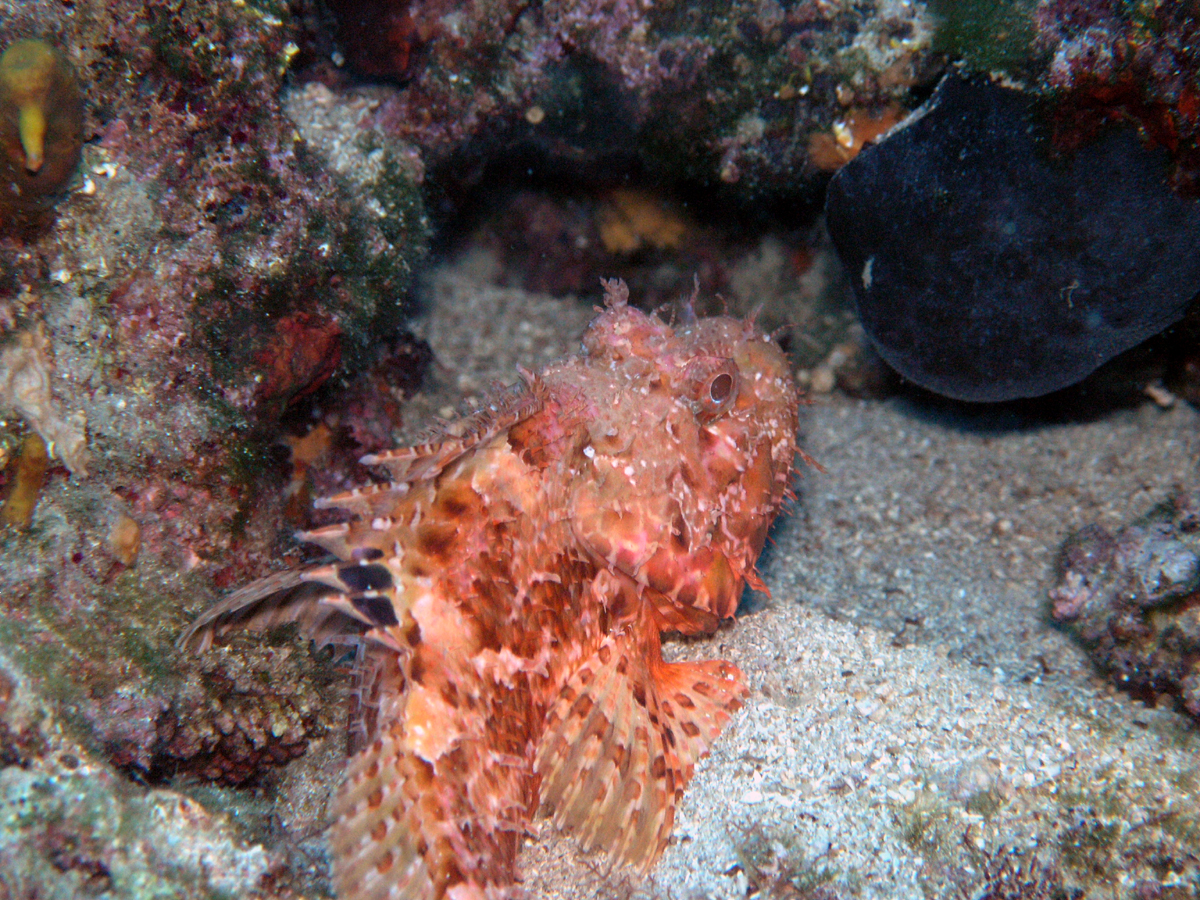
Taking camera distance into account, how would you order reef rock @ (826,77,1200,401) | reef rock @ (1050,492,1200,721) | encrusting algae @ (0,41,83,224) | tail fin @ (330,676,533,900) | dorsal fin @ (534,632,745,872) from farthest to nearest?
reef rock @ (826,77,1200,401) → reef rock @ (1050,492,1200,721) → dorsal fin @ (534,632,745,872) → encrusting algae @ (0,41,83,224) → tail fin @ (330,676,533,900)

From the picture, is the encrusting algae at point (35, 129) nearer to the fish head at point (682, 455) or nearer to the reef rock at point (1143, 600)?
the fish head at point (682, 455)

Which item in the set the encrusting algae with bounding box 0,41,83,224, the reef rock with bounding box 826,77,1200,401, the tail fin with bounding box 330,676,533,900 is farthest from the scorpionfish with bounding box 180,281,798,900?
the encrusting algae with bounding box 0,41,83,224

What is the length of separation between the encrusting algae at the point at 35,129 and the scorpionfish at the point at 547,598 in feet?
5.44

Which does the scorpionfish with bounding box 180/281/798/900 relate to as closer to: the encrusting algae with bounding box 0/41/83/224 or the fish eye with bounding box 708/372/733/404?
the fish eye with bounding box 708/372/733/404

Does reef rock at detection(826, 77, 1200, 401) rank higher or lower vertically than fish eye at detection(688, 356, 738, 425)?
higher

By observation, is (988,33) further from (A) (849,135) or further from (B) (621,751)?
(B) (621,751)

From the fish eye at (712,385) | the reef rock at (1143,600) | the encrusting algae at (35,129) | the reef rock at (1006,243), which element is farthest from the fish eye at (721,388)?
the encrusting algae at (35,129)

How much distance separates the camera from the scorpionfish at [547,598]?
239cm

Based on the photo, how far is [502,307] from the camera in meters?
6.38

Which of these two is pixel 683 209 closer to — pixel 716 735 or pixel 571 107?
pixel 571 107

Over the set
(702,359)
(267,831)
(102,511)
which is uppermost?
(702,359)

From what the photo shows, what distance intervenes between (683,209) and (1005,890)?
5.04 m

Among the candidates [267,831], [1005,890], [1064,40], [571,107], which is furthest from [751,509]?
[571,107]

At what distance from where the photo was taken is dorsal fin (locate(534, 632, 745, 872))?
2.71 metres
